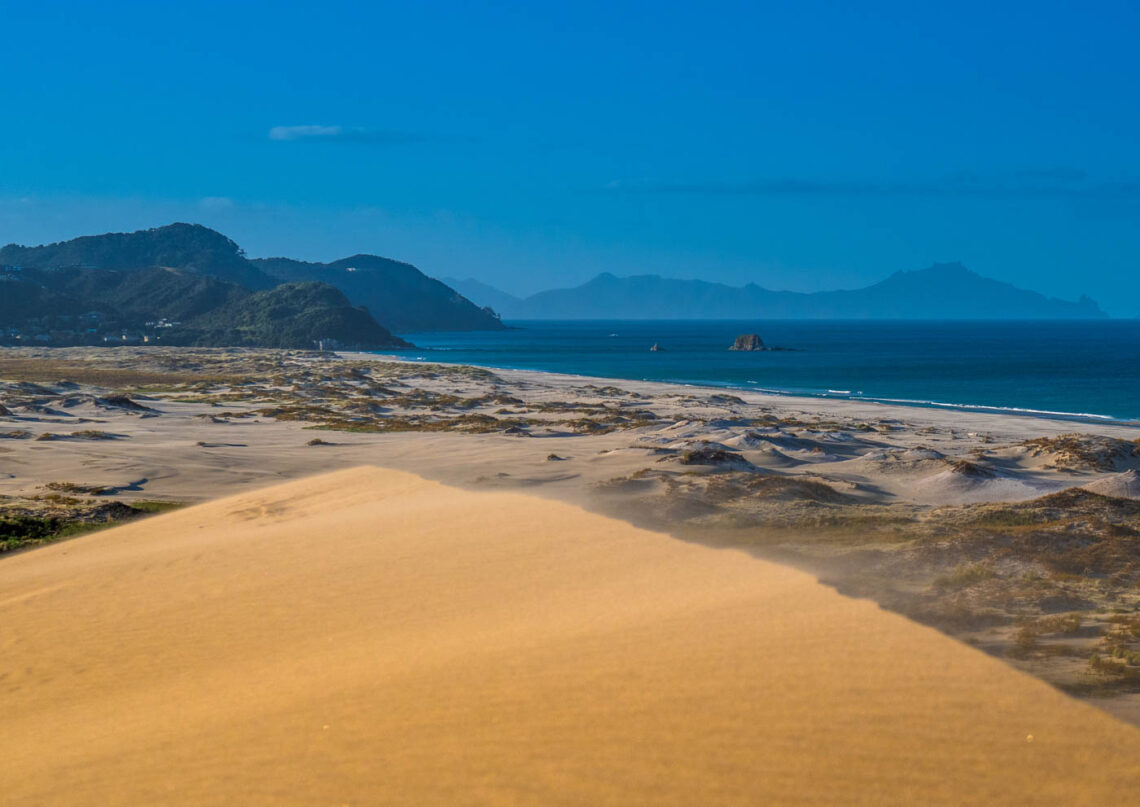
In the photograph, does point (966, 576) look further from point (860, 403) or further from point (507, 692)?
point (860, 403)

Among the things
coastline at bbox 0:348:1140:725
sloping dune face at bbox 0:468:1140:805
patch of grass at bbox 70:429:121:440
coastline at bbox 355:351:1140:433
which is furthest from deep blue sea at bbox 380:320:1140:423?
sloping dune face at bbox 0:468:1140:805

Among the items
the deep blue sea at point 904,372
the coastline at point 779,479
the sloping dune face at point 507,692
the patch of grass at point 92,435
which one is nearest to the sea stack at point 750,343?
the deep blue sea at point 904,372

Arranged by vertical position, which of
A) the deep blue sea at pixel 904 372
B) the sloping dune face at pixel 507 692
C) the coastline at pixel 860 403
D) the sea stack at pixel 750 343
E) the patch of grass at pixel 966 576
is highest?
the sea stack at pixel 750 343

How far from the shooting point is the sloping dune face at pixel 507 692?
7.34 meters

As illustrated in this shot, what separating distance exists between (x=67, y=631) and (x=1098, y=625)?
13.0m

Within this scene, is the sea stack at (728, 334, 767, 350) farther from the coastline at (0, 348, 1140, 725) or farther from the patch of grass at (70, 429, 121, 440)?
the patch of grass at (70, 429, 121, 440)

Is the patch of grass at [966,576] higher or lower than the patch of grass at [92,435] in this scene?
higher

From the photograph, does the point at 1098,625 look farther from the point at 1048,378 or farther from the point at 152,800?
the point at 1048,378

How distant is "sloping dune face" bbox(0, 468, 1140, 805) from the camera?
24.1 feet

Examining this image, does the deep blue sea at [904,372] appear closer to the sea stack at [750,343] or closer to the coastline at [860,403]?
the coastline at [860,403]

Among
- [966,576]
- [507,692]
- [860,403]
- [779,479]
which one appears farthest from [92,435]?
[860,403]

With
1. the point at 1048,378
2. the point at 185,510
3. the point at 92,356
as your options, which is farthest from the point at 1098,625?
the point at 92,356

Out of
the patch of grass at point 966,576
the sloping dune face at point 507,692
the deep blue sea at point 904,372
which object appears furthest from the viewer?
the deep blue sea at point 904,372

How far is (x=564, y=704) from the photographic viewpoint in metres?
8.82
